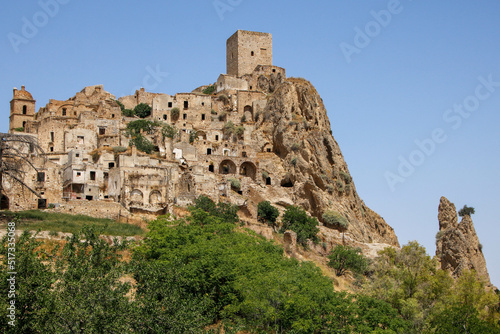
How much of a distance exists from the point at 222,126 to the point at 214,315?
150 feet

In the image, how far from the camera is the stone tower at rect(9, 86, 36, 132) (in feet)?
240

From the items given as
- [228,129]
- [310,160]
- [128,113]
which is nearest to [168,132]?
[228,129]

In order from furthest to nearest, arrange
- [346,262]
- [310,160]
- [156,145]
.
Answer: [310,160] < [156,145] < [346,262]

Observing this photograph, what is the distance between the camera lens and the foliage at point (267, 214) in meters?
60.9

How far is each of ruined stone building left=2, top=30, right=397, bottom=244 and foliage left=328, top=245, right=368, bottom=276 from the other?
331 inches

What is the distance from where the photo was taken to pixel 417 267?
139ft

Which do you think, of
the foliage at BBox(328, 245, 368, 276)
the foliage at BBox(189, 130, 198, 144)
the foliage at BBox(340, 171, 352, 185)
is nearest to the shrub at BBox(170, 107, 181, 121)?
the foliage at BBox(189, 130, 198, 144)

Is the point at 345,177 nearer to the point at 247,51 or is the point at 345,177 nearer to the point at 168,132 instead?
the point at 168,132

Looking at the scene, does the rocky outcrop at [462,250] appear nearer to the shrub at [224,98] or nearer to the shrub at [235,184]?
the shrub at [235,184]

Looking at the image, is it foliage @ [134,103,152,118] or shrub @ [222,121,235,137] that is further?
foliage @ [134,103,152,118]

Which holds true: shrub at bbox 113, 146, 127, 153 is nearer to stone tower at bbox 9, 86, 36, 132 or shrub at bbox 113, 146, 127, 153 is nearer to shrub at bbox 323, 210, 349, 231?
stone tower at bbox 9, 86, 36, 132

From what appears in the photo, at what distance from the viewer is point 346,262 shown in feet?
184

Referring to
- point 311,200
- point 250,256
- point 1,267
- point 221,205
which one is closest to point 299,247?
point 221,205

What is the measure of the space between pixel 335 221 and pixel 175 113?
2405 centimetres
